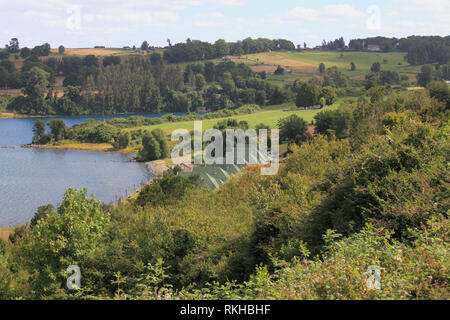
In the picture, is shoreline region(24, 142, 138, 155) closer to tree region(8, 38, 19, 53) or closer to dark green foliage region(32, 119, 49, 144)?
dark green foliage region(32, 119, 49, 144)

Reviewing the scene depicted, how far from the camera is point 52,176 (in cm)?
6644

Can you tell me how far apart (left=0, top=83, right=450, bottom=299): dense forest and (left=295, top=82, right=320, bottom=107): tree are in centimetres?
7467

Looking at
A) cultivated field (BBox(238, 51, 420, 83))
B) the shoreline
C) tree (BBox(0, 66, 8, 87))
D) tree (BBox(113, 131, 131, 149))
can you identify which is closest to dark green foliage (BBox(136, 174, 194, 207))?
the shoreline

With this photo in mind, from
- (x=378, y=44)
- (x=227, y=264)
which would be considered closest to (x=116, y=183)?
(x=227, y=264)

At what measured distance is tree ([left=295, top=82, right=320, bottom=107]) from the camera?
93000 millimetres

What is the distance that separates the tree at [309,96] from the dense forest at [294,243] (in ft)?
245

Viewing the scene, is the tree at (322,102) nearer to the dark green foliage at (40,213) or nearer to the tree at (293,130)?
the tree at (293,130)

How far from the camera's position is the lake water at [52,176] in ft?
173

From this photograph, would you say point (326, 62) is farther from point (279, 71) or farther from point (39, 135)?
point (39, 135)

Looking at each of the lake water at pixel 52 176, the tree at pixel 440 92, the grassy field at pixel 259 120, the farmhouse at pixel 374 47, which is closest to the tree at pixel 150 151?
the lake water at pixel 52 176

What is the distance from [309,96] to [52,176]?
176 feet

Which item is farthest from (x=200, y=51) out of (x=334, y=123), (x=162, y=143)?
(x=334, y=123)

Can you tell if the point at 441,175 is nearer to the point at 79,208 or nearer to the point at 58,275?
the point at 58,275
